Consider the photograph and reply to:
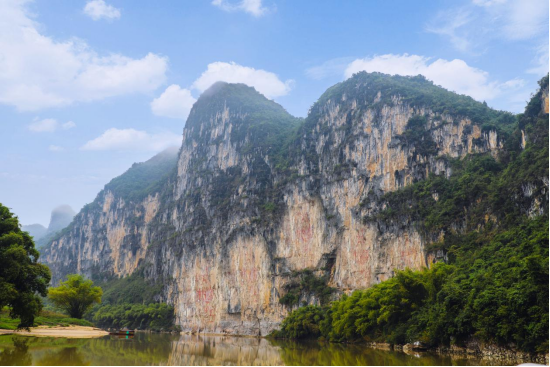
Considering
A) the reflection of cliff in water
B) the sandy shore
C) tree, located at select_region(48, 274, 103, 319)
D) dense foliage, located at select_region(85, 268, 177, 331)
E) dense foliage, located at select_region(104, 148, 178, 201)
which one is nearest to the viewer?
the reflection of cliff in water

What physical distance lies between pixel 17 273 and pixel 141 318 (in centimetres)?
5913

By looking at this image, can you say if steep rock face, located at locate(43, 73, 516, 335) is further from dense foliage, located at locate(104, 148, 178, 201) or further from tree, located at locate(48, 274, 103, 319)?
tree, located at locate(48, 274, 103, 319)

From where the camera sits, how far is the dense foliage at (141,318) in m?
75.0

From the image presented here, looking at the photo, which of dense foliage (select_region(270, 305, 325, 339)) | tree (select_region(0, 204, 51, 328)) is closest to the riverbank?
dense foliage (select_region(270, 305, 325, 339))

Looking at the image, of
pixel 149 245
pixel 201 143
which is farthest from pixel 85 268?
pixel 201 143

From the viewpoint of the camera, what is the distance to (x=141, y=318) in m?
75.8

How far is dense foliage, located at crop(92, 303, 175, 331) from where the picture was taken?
7500 centimetres

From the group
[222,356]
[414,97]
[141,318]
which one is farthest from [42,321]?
[414,97]

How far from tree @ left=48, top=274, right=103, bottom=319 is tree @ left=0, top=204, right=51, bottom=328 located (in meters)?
26.5

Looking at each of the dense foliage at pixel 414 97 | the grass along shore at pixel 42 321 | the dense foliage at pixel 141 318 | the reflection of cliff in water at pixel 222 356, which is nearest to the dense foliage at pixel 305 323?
the reflection of cliff in water at pixel 222 356

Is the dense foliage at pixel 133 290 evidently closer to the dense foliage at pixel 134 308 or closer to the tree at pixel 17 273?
the dense foliage at pixel 134 308

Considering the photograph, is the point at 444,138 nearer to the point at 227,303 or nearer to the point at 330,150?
the point at 330,150

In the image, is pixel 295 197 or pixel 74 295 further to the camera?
pixel 295 197

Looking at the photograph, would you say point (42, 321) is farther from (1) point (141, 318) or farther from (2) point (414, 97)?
(2) point (414, 97)
